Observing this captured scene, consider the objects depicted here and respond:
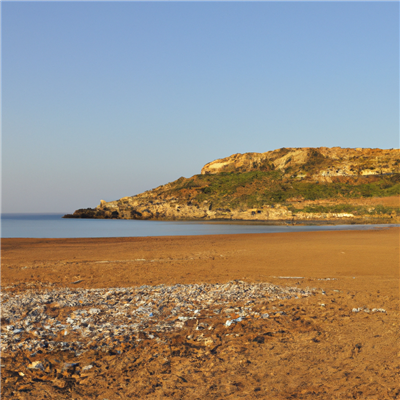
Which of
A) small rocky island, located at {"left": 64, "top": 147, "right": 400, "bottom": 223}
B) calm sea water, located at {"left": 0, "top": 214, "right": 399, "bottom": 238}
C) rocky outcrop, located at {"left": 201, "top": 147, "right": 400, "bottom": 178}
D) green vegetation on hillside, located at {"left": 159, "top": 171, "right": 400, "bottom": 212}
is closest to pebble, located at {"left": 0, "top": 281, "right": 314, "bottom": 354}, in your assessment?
calm sea water, located at {"left": 0, "top": 214, "right": 399, "bottom": 238}

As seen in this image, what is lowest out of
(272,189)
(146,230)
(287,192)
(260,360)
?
(146,230)

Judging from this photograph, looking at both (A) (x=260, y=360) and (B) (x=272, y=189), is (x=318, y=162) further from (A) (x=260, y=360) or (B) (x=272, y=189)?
(A) (x=260, y=360)

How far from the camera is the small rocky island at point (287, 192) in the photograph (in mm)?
83500

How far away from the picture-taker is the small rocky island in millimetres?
83500

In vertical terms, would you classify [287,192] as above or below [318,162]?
below

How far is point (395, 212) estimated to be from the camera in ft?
244

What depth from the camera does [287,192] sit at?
3824 inches

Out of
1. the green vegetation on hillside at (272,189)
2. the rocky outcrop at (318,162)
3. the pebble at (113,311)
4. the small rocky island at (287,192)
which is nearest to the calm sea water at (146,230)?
the small rocky island at (287,192)

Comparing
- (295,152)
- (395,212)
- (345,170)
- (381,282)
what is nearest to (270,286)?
(381,282)

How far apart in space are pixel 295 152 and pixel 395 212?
54.5 meters

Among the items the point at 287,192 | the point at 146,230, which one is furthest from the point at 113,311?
the point at 287,192

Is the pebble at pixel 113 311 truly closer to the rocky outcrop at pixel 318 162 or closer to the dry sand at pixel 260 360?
the dry sand at pixel 260 360

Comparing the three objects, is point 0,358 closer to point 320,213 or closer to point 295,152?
point 320,213

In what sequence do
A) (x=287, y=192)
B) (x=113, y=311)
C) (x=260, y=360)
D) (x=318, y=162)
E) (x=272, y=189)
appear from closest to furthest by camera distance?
(x=260, y=360)
(x=113, y=311)
(x=287, y=192)
(x=272, y=189)
(x=318, y=162)
